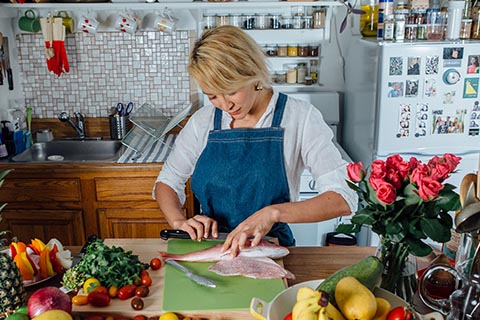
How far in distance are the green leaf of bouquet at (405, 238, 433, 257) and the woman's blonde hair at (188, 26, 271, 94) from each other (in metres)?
0.69

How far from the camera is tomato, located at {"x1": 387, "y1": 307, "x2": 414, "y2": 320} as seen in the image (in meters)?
A: 0.85

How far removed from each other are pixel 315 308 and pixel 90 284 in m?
0.60

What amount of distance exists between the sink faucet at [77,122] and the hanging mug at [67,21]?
0.50 m

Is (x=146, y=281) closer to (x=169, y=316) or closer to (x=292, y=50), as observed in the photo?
(x=169, y=316)

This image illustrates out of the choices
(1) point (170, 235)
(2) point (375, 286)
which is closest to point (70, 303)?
(1) point (170, 235)

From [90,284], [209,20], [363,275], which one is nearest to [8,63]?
[209,20]

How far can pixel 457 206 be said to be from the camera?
98 cm

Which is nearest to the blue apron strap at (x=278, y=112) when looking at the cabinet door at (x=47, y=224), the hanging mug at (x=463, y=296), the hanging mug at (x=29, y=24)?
the hanging mug at (x=463, y=296)

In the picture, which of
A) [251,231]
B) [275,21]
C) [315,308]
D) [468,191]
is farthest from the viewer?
[275,21]

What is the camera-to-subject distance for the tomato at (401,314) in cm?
85

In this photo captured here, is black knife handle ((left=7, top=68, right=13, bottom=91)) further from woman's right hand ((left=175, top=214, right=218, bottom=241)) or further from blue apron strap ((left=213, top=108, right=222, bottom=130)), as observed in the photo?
woman's right hand ((left=175, top=214, right=218, bottom=241))

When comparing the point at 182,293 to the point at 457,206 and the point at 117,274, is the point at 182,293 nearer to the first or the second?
the point at 117,274

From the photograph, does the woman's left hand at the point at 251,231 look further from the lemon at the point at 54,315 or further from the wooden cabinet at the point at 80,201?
the wooden cabinet at the point at 80,201

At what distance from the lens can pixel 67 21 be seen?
2959 mm
